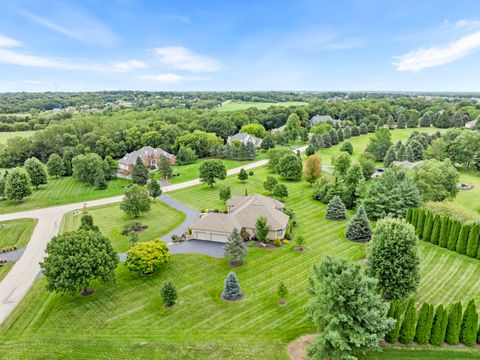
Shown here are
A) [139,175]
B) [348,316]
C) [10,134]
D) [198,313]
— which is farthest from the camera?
[10,134]

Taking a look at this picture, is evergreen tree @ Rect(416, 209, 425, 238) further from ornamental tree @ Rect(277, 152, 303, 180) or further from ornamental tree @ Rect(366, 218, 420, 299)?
ornamental tree @ Rect(277, 152, 303, 180)

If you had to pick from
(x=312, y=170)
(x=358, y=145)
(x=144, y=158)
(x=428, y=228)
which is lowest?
(x=358, y=145)

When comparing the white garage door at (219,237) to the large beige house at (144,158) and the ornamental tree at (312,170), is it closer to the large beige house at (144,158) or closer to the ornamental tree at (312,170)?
the ornamental tree at (312,170)

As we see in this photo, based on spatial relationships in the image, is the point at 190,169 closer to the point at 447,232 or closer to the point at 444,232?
the point at 444,232

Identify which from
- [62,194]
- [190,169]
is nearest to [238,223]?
[62,194]

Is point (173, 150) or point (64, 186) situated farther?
point (173, 150)

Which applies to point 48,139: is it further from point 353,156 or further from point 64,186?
point 353,156

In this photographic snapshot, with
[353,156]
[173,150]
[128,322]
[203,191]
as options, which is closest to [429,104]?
[353,156]
